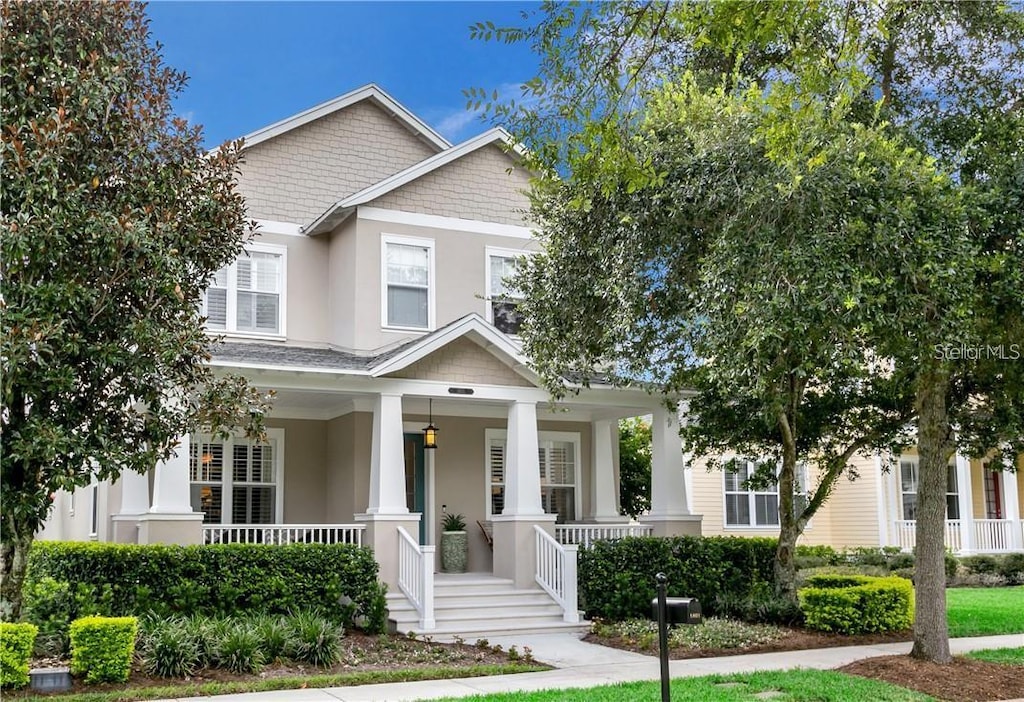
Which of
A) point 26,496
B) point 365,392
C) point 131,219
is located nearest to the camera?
point 26,496

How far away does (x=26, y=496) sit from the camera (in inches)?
318

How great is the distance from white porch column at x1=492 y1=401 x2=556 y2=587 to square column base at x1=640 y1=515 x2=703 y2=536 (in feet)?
6.36

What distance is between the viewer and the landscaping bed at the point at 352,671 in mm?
10070

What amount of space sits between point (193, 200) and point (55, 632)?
517 cm

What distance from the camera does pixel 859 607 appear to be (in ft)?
47.1

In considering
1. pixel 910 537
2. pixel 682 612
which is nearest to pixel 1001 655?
pixel 682 612

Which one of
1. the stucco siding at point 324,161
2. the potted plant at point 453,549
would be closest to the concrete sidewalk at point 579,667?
the potted plant at point 453,549

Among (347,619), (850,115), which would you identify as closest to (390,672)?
(347,619)

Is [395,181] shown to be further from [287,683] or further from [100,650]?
[100,650]

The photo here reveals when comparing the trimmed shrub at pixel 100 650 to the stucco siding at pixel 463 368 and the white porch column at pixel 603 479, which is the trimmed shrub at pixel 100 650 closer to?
the stucco siding at pixel 463 368

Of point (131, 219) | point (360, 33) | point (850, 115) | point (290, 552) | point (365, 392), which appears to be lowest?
point (290, 552)

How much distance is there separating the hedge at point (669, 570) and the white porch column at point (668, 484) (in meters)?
0.49

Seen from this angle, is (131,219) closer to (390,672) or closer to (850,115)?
(390,672)

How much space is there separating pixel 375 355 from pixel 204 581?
4773 millimetres
